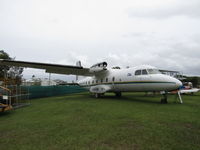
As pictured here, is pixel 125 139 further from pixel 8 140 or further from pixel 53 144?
pixel 8 140

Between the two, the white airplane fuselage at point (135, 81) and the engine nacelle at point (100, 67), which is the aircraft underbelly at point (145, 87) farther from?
the engine nacelle at point (100, 67)

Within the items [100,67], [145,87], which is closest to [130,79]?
[145,87]

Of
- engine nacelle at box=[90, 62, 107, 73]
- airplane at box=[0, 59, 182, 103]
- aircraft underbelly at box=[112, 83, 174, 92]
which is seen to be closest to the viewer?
aircraft underbelly at box=[112, 83, 174, 92]

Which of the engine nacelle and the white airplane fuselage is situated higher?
the engine nacelle

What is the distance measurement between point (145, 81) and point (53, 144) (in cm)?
873

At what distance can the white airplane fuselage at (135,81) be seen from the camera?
32.6 ft

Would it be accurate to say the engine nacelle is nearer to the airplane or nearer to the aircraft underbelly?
the airplane

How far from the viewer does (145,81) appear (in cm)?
1100

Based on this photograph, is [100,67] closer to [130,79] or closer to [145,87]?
[130,79]

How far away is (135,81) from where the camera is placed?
11.8 m

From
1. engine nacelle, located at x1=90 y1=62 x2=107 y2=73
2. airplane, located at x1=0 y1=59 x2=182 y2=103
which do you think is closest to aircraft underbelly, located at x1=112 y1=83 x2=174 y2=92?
airplane, located at x1=0 y1=59 x2=182 y2=103

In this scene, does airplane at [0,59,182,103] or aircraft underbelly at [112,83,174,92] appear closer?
aircraft underbelly at [112,83,174,92]

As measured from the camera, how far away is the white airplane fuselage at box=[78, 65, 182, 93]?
993 centimetres

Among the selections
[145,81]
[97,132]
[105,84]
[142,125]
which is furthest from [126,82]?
[97,132]
